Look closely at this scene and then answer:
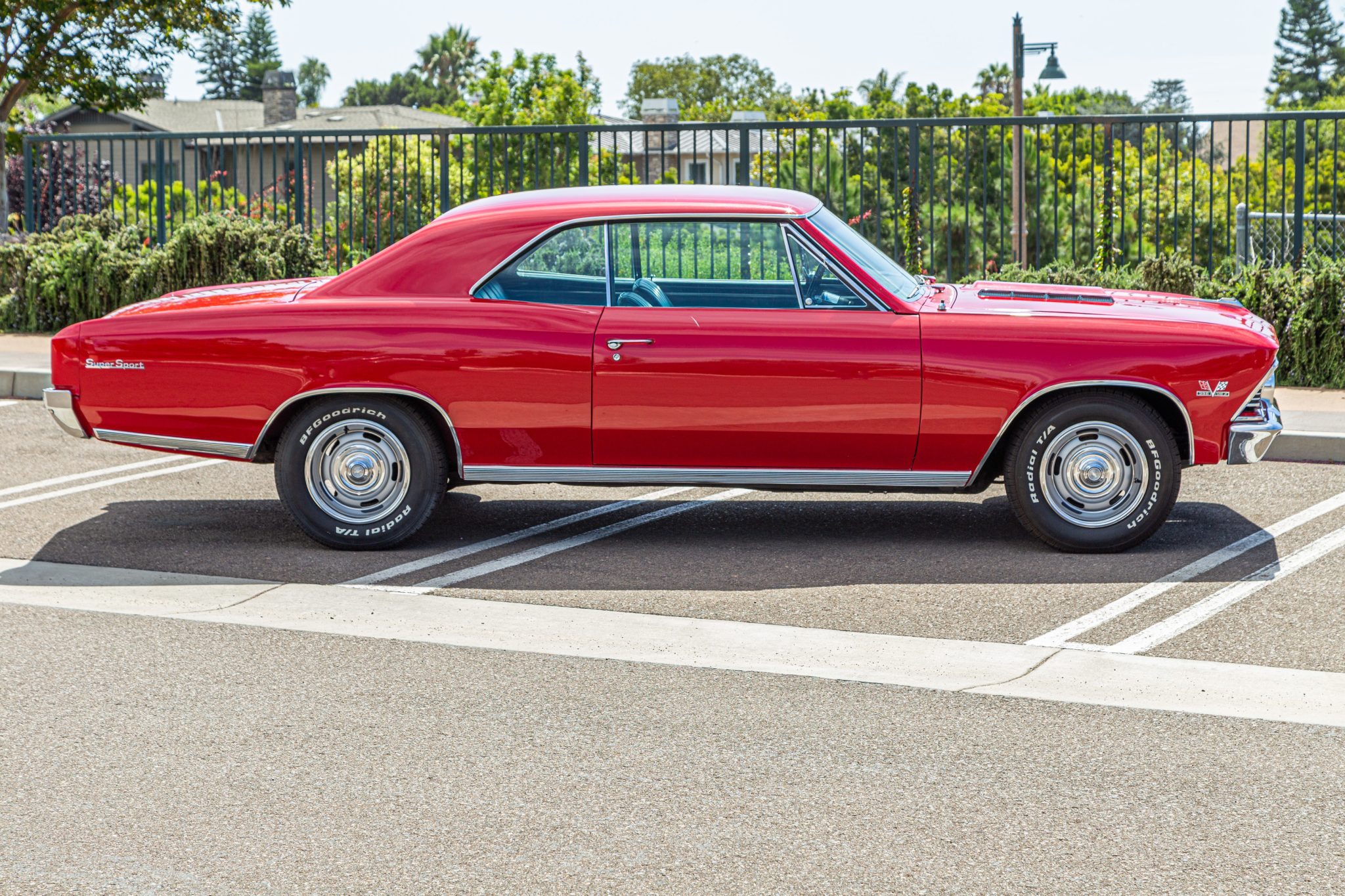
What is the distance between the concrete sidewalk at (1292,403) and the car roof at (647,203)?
389 cm

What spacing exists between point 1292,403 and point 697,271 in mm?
5478

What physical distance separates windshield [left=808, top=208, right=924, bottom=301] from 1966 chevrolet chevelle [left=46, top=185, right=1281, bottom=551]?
0.02 meters

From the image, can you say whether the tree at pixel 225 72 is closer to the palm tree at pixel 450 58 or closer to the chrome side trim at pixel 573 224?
the palm tree at pixel 450 58

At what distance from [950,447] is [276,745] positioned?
3332 millimetres

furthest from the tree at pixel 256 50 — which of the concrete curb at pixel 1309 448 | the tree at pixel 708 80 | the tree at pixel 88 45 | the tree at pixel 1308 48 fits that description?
the concrete curb at pixel 1309 448

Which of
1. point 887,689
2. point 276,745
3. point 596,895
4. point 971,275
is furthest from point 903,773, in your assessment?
point 971,275

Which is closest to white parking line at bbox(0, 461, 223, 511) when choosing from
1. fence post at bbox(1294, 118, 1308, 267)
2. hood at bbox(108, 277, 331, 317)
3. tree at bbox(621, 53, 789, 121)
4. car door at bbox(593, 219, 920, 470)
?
hood at bbox(108, 277, 331, 317)

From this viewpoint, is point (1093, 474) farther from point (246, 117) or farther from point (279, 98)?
point (246, 117)

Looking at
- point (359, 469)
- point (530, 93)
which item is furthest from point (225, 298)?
point (530, 93)

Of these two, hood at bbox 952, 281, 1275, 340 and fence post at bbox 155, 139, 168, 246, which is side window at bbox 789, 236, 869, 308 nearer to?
hood at bbox 952, 281, 1275, 340

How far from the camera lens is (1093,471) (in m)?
6.88

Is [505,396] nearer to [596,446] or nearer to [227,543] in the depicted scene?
[596,446]

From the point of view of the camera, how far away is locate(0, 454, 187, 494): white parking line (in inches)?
337

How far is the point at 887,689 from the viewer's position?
5.23m
